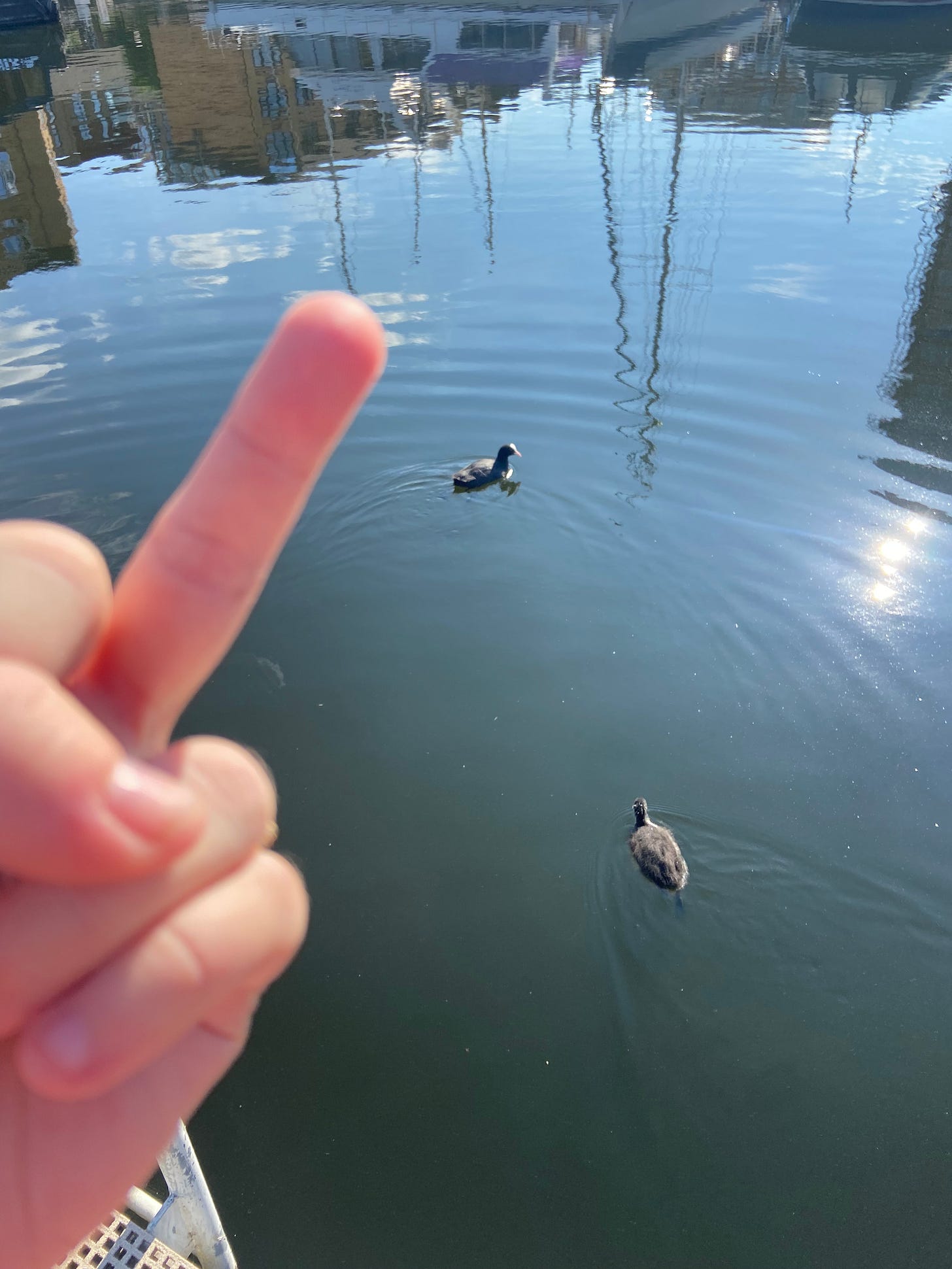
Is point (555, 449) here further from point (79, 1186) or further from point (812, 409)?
point (79, 1186)

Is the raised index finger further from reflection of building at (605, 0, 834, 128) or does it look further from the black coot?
reflection of building at (605, 0, 834, 128)

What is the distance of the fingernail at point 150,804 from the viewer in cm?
89

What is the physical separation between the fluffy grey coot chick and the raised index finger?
16.9 feet

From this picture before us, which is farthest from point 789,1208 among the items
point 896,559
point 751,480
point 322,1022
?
point 751,480

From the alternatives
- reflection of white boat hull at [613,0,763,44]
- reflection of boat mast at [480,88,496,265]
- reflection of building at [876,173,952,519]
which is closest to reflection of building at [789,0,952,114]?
reflection of white boat hull at [613,0,763,44]

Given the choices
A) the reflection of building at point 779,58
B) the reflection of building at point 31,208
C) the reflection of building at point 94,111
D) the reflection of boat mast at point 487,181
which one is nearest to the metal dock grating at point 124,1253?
the reflection of boat mast at point 487,181

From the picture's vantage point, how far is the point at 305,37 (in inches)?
1329

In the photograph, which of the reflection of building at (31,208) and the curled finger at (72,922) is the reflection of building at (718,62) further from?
the curled finger at (72,922)

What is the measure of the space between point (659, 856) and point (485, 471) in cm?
513

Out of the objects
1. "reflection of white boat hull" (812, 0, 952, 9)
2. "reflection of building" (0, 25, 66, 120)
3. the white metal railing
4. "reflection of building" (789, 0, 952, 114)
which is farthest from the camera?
"reflection of white boat hull" (812, 0, 952, 9)

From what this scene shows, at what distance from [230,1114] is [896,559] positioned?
7.14 metres

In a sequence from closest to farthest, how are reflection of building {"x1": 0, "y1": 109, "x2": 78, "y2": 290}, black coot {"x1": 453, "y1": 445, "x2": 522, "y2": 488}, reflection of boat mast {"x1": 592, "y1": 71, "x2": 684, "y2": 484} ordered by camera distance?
black coot {"x1": 453, "y1": 445, "x2": 522, "y2": 488} → reflection of boat mast {"x1": 592, "y1": 71, "x2": 684, "y2": 484} → reflection of building {"x1": 0, "y1": 109, "x2": 78, "y2": 290}

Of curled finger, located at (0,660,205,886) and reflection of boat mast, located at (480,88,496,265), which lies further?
reflection of boat mast, located at (480,88,496,265)

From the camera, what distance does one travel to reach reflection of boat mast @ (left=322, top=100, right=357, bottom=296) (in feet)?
50.0
